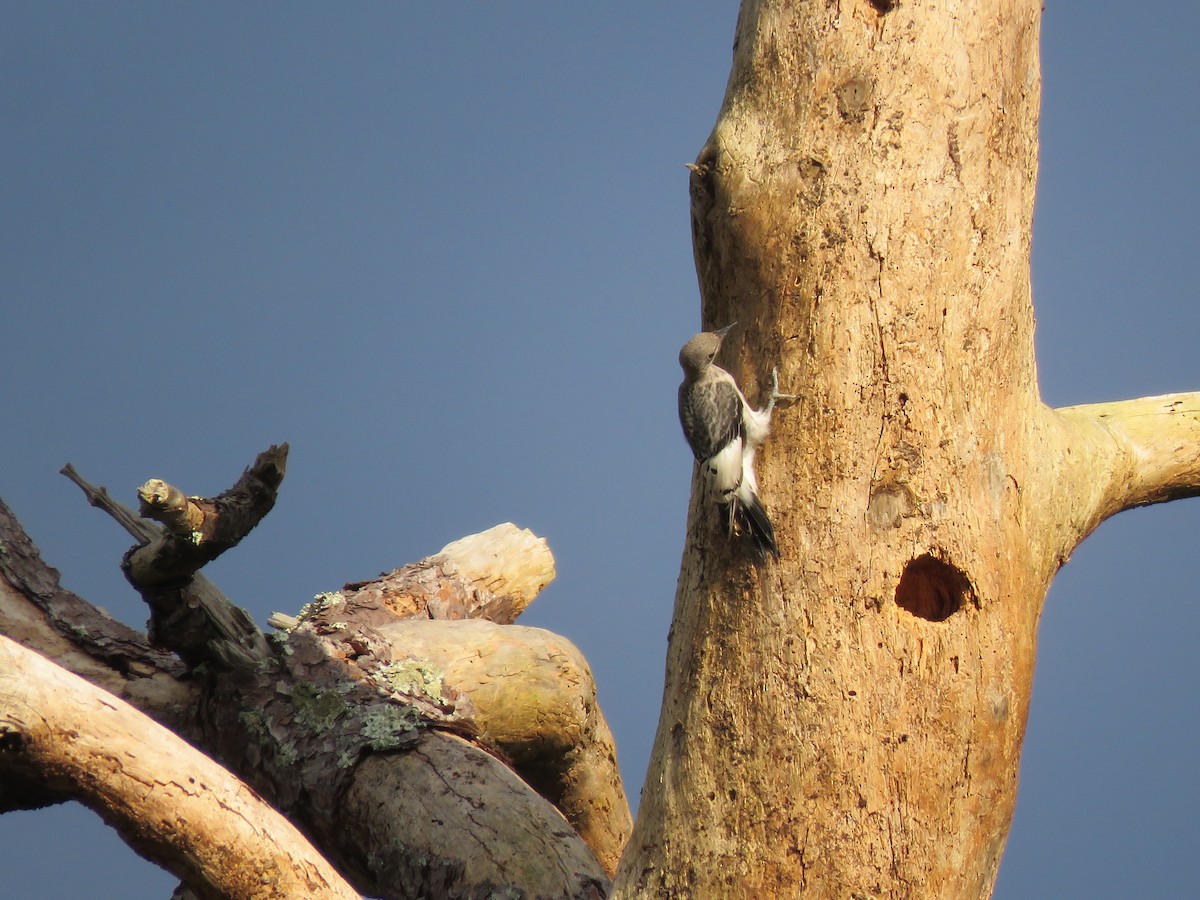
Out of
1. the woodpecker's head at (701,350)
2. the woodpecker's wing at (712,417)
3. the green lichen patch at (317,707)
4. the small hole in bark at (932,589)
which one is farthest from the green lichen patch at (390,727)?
the small hole in bark at (932,589)

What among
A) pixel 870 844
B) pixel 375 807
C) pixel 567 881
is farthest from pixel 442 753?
pixel 870 844

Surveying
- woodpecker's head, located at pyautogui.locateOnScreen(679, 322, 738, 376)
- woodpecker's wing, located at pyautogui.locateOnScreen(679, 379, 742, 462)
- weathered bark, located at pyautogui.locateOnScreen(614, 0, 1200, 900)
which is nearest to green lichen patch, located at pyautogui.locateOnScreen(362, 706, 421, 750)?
weathered bark, located at pyautogui.locateOnScreen(614, 0, 1200, 900)

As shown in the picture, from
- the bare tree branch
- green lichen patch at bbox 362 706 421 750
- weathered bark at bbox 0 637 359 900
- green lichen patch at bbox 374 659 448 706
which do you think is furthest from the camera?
green lichen patch at bbox 374 659 448 706

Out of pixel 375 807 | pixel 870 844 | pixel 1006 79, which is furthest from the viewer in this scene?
pixel 375 807

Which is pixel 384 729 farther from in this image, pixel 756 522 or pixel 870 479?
pixel 870 479

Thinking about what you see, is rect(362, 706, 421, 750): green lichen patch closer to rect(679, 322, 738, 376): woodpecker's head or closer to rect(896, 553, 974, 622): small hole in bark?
rect(679, 322, 738, 376): woodpecker's head

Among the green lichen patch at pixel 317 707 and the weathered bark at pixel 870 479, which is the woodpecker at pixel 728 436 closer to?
the weathered bark at pixel 870 479

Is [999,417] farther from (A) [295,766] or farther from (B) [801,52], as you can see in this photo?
(A) [295,766]
